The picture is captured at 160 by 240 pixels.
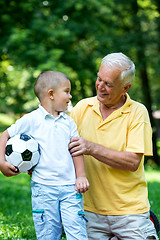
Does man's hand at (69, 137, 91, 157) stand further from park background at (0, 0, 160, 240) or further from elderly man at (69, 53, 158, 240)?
park background at (0, 0, 160, 240)

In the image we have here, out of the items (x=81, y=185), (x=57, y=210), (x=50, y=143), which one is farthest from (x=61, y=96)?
(x=57, y=210)

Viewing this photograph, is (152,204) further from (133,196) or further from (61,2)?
(61,2)

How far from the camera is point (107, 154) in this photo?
3.08 meters

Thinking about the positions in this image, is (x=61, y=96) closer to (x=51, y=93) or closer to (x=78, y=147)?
(x=51, y=93)

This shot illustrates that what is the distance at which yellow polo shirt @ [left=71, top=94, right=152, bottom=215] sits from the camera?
10.9 ft

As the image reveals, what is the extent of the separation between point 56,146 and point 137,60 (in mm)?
11889

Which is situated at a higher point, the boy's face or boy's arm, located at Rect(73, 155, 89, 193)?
the boy's face

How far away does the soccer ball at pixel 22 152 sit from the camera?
9.27 feet

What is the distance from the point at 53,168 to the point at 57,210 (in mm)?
361

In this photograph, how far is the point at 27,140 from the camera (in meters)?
2.85

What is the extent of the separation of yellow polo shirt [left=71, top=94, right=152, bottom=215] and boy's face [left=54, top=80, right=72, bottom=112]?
565 mm

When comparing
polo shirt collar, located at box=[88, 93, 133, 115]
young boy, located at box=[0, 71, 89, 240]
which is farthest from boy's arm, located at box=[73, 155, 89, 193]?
polo shirt collar, located at box=[88, 93, 133, 115]

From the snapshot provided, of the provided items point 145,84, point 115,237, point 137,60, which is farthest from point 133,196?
point 145,84

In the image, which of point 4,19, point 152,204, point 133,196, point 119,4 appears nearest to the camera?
point 133,196
